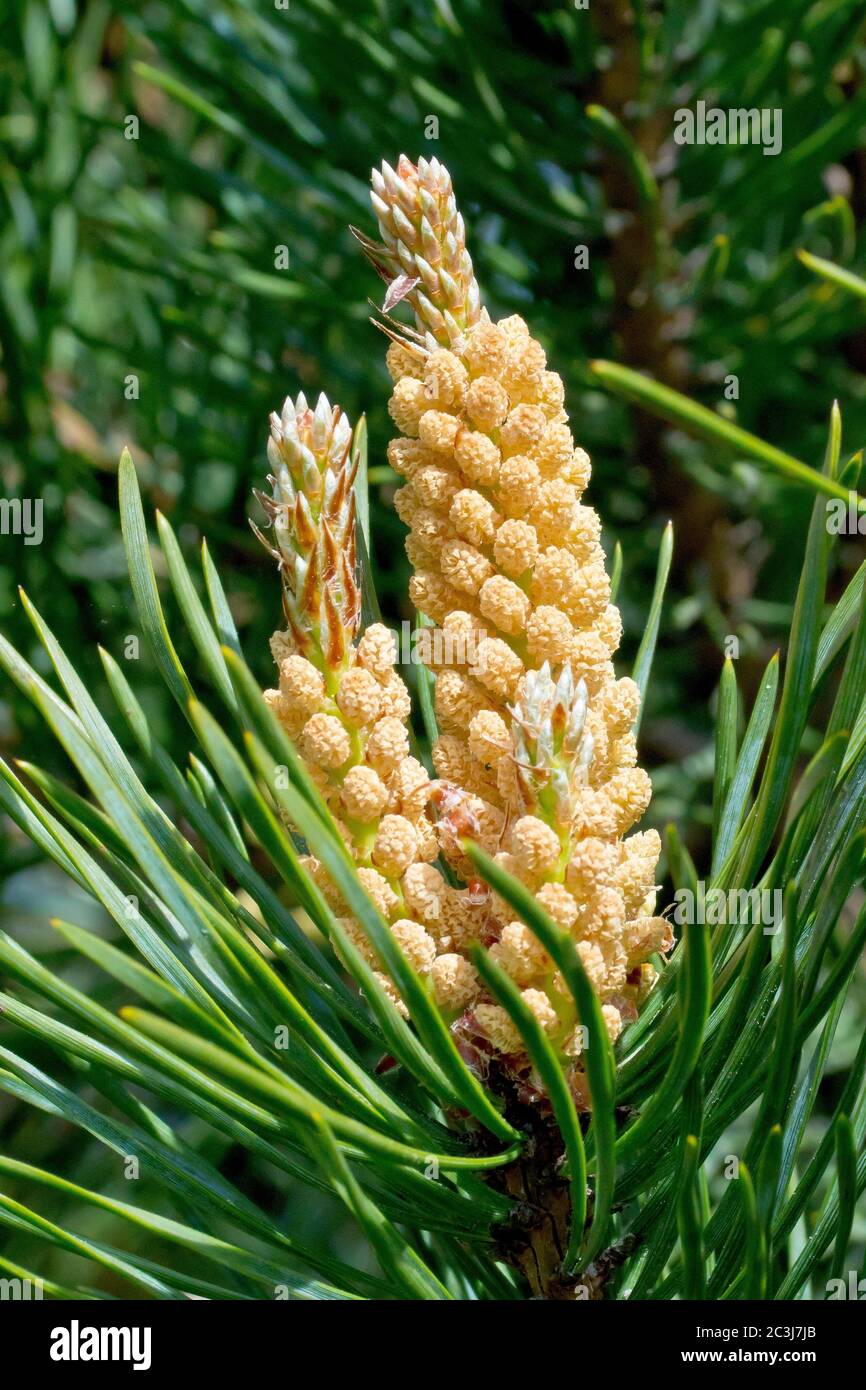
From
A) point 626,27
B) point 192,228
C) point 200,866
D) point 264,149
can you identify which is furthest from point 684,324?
point 200,866

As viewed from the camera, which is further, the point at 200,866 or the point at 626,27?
the point at 626,27

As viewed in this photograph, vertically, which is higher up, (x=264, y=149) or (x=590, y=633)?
(x=264, y=149)

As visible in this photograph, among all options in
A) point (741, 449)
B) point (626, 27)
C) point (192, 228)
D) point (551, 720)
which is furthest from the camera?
point (192, 228)

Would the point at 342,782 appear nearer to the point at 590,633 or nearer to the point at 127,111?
the point at 590,633

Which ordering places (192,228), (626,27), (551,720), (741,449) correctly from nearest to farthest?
(741,449), (551,720), (626,27), (192,228)
